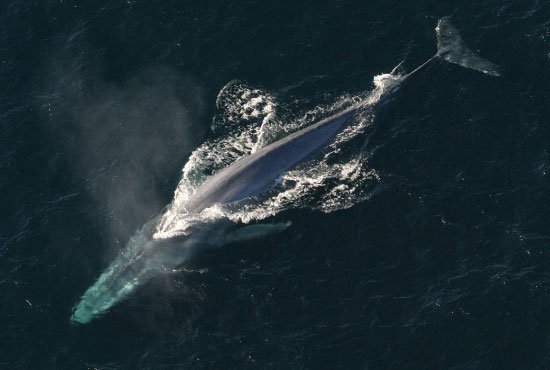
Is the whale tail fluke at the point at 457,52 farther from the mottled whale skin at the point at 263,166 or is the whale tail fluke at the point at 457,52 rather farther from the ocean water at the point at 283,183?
the mottled whale skin at the point at 263,166

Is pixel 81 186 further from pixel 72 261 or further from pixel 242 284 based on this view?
pixel 242 284

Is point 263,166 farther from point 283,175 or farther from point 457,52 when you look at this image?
point 457,52

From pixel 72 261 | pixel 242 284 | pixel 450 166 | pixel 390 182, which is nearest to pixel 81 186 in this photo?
pixel 72 261

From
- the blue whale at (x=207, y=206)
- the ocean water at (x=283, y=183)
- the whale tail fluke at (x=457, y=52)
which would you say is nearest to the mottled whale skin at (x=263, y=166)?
the blue whale at (x=207, y=206)

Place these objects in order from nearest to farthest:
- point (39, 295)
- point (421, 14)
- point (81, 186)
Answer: point (39, 295) → point (81, 186) → point (421, 14)

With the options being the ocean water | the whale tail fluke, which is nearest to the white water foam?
the ocean water

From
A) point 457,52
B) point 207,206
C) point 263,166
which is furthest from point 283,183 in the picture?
point 457,52
